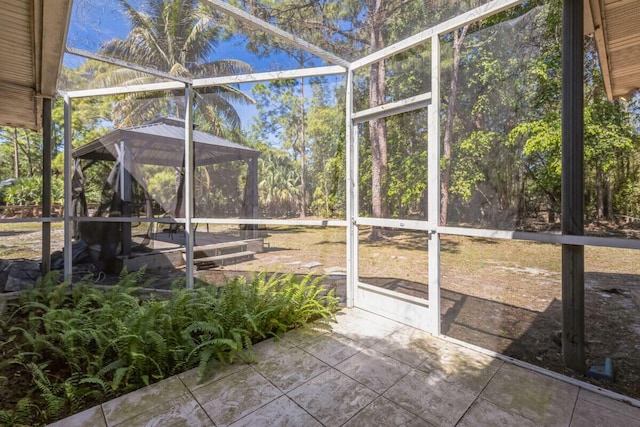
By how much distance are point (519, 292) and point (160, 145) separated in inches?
176

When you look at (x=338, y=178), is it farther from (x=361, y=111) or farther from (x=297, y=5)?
(x=297, y=5)

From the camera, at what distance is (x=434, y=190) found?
2664 mm

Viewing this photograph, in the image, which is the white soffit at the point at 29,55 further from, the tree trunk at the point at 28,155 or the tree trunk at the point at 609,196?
the tree trunk at the point at 609,196

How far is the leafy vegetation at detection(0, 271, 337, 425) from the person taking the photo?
1.88 metres

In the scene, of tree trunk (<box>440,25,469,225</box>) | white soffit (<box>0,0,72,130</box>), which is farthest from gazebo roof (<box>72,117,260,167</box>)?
tree trunk (<box>440,25,469,225</box>)

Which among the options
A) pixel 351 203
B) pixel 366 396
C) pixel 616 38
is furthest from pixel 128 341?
pixel 616 38

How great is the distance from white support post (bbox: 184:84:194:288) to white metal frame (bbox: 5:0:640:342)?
12 millimetres

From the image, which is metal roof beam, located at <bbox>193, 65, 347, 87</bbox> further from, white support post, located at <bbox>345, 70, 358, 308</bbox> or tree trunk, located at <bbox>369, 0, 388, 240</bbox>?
tree trunk, located at <bbox>369, 0, 388, 240</bbox>

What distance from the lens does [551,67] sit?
2111 millimetres

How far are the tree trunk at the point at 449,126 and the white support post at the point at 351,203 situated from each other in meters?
1.02

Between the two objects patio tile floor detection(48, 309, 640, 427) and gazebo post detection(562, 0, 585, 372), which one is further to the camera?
gazebo post detection(562, 0, 585, 372)

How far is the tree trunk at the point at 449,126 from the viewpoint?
2.52 metres

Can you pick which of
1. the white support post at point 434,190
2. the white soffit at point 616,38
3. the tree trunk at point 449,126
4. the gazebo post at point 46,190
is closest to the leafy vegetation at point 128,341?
the gazebo post at point 46,190

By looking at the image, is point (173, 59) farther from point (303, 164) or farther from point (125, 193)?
point (303, 164)
